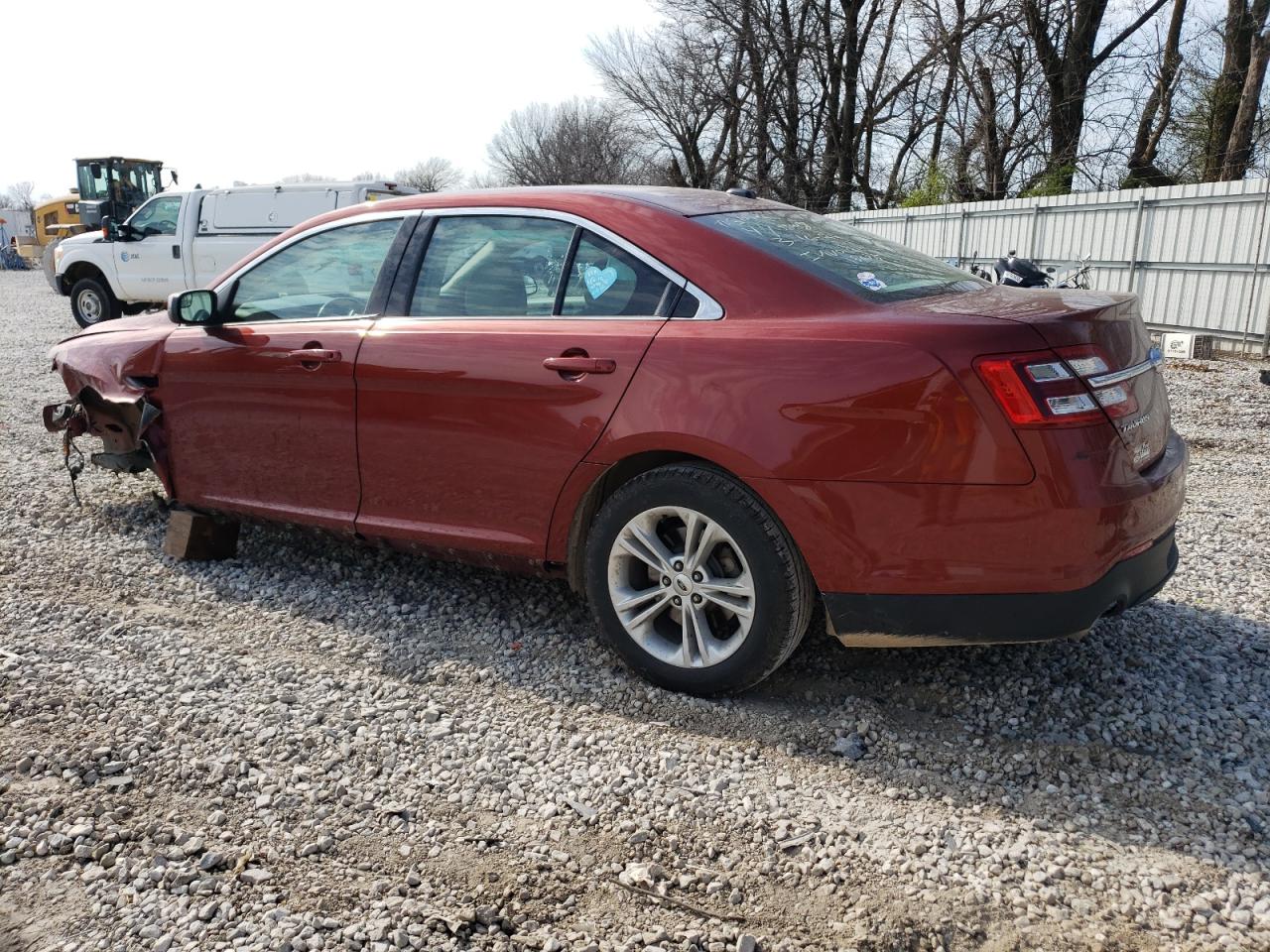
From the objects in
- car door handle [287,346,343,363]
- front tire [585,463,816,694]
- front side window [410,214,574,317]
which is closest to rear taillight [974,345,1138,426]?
Answer: front tire [585,463,816,694]

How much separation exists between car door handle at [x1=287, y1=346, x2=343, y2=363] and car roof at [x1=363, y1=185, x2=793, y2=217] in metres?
0.66

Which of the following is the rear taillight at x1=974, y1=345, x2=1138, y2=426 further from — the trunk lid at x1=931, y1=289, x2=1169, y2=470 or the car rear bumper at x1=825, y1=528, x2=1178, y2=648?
the car rear bumper at x1=825, y1=528, x2=1178, y2=648

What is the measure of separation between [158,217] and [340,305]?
43.1ft

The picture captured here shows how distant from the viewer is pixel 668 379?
3.15m

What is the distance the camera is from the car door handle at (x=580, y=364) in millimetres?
3284

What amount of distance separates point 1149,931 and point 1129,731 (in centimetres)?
93

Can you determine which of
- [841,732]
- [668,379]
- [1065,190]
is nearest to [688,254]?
[668,379]

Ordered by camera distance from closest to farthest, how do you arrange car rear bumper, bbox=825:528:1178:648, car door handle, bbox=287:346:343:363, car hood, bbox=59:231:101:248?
car rear bumper, bbox=825:528:1178:648 < car door handle, bbox=287:346:343:363 < car hood, bbox=59:231:101:248

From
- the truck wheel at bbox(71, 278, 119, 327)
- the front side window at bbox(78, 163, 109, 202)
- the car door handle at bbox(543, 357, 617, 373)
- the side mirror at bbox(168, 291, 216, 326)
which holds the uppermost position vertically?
the front side window at bbox(78, 163, 109, 202)

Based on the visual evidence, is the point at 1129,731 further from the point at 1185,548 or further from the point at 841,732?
the point at 1185,548

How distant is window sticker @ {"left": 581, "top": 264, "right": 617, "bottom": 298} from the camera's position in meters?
3.45

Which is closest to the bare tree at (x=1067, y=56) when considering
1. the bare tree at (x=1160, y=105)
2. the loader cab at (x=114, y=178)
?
the bare tree at (x=1160, y=105)

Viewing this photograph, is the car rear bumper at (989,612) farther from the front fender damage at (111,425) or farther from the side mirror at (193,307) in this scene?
the front fender damage at (111,425)

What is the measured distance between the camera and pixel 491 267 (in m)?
3.79
